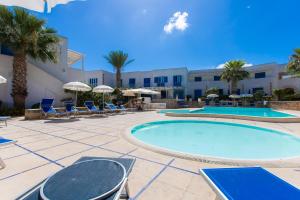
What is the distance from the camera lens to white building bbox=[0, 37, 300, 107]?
1307cm

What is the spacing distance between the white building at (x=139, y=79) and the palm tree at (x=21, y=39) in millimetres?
1468

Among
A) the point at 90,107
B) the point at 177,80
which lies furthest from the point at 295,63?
the point at 90,107

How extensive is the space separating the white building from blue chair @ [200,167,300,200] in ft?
48.9

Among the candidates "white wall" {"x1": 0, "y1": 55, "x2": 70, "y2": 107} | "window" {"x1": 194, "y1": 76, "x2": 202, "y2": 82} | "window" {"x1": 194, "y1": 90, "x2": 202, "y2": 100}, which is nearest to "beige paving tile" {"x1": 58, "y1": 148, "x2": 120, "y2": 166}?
"white wall" {"x1": 0, "y1": 55, "x2": 70, "y2": 107}

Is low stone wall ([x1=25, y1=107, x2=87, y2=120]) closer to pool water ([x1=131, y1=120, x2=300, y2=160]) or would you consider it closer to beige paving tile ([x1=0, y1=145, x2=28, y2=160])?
beige paving tile ([x1=0, y1=145, x2=28, y2=160])

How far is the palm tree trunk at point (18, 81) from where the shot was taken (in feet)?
36.6

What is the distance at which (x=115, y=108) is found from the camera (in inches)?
532

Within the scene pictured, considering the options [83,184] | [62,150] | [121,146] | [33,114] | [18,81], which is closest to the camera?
[83,184]

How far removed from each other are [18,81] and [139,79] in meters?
24.0

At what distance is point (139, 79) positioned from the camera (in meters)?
34.2

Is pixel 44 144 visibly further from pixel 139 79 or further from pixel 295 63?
pixel 139 79

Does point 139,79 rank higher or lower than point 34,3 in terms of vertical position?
higher

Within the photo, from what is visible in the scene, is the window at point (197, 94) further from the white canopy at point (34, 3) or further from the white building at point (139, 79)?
the white canopy at point (34, 3)

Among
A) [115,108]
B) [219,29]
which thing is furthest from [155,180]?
[219,29]
